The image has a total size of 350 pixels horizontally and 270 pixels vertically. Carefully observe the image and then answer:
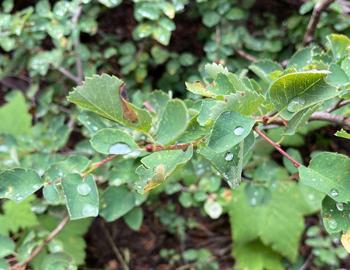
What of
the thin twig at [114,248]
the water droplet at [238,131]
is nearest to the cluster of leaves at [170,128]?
the water droplet at [238,131]

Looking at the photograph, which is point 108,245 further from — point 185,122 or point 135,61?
point 185,122

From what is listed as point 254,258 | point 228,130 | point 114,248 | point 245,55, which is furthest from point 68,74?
point 228,130

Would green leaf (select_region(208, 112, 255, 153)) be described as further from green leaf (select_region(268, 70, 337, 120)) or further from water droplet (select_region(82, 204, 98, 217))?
water droplet (select_region(82, 204, 98, 217))

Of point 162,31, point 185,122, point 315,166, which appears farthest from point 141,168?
point 162,31

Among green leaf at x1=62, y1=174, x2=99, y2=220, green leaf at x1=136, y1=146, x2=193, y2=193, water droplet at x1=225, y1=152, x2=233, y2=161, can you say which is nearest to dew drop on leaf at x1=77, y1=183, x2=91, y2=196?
green leaf at x1=62, y1=174, x2=99, y2=220

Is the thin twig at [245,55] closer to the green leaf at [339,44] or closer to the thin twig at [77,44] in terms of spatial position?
the thin twig at [77,44]

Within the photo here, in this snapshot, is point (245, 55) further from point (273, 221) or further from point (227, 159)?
point (227, 159)

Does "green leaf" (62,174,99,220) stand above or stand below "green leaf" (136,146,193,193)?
below
